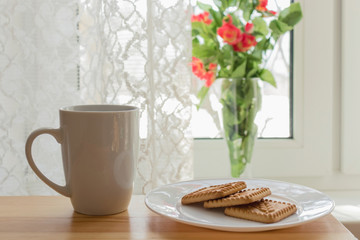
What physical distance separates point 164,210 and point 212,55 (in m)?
0.52

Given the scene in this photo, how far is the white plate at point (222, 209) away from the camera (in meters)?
0.52

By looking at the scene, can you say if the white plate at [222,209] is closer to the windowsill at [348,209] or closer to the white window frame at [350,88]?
the windowsill at [348,209]

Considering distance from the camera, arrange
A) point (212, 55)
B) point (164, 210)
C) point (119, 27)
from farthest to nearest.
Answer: point (212, 55) < point (119, 27) < point (164, 210)

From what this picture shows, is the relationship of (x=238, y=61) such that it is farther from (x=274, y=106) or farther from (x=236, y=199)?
(x=236, y=199)

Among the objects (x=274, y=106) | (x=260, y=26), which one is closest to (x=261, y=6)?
(x=260, y=26)

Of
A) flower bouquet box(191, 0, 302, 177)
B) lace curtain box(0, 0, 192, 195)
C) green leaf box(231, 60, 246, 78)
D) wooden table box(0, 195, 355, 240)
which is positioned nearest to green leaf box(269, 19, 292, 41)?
flower bouquet box(191, 0, 302, 177)

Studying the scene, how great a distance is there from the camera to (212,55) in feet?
3.34

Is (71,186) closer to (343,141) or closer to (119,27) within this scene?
(119,27)

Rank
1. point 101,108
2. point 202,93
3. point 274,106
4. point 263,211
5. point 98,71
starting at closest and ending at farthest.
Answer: point 263,211
point 101,108
point 98,71
point 202,93
point 274,106

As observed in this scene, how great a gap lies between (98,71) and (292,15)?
0.44 metres

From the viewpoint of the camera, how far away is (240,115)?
3.25 feet

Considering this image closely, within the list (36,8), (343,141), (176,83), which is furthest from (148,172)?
(343,141)

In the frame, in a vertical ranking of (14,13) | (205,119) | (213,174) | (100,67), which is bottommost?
(213,174)

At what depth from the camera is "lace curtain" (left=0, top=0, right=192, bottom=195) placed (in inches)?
35.5
